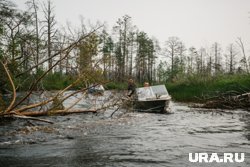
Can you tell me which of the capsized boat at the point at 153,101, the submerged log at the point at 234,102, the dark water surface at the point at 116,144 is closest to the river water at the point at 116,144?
the dark water surface at the point at 116,144

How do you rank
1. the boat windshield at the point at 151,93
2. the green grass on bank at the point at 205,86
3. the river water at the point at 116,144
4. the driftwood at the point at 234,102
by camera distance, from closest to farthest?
1. the river water at the point at 116,144
2. the boat windshield at the point at 151,93
3. the driftwood at the point at 234,102
4. the green grass on bank at the point at 205,86

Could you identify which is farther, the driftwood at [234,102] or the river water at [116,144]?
the driftwood at [234,102]

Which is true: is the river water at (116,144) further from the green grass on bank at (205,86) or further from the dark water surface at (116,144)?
the green grass on bank at (205,86)

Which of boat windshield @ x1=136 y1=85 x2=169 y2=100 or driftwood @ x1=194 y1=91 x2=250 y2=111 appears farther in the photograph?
driftwood @ x1=194 y1=91 x2=250 y2=111

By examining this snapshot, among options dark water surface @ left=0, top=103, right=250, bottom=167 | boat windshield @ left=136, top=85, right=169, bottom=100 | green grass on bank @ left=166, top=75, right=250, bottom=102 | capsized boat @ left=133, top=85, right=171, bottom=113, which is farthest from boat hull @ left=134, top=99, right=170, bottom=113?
green grass on bank @ left=166, top=75, right=250, bottom=102

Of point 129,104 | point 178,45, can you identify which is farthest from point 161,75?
point 129,104

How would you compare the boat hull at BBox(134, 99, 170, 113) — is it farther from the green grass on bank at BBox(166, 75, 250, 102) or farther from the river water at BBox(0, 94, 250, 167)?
the green grass on bank at BBox(166, 75, 250, 102)

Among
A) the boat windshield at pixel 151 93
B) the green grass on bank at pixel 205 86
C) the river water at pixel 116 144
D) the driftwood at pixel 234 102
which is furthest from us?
the green grass on bank at pixel 205 86

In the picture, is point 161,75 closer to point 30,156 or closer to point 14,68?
point 14,68

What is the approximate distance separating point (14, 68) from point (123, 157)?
7.64 meters

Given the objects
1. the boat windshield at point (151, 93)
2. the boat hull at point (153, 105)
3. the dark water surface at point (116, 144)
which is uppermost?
the boat windshield at point (151, 93)

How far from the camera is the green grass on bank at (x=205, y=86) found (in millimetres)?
24595

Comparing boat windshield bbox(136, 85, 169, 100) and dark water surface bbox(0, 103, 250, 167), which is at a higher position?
boat windshield bbox(136, 85, 169, 100)

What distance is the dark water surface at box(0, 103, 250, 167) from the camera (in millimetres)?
6715
